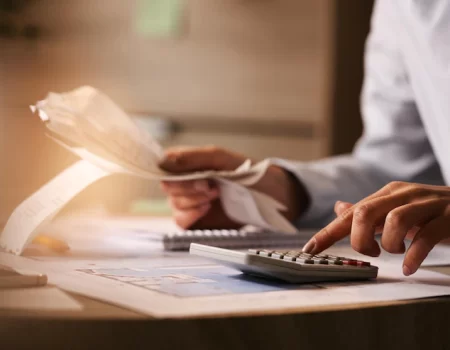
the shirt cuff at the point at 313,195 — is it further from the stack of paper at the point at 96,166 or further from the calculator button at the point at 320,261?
the calculator button at the point at 320,261

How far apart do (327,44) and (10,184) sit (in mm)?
1197

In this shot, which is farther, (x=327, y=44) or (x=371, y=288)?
(x=327, y=44)

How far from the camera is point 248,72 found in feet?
7.94

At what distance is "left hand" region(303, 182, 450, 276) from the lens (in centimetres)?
56

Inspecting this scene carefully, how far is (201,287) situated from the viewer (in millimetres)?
504

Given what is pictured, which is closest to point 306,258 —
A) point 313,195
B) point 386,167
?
point 313,195

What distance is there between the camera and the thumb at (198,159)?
89 cm

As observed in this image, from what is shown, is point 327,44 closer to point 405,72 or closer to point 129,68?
point 129,68

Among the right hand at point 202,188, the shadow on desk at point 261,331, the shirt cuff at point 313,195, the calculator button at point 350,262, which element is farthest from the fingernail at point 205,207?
the shadow on desk at point 261,331

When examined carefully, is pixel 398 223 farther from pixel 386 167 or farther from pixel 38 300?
pixel 386 167

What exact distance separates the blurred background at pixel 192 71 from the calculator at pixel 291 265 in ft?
5.05

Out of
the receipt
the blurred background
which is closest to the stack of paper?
the receipt

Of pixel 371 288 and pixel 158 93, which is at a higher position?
pixel 158 93

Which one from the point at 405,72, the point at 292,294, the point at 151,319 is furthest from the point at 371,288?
the point at 405,72
